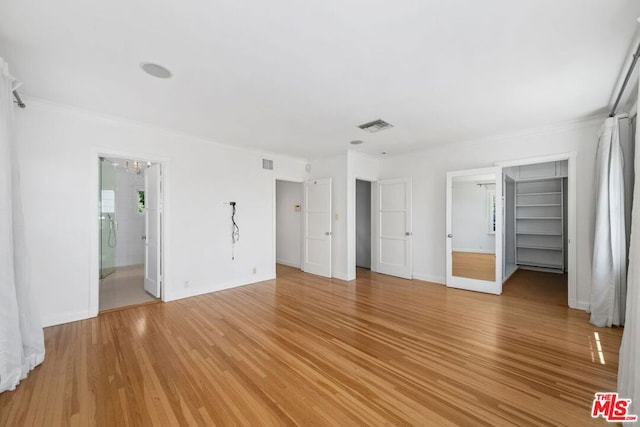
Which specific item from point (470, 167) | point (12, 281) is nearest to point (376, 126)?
point (470, 167)

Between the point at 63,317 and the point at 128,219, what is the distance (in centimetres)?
426

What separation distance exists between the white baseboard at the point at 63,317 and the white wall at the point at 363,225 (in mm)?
5521

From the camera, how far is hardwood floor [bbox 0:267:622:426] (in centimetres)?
184

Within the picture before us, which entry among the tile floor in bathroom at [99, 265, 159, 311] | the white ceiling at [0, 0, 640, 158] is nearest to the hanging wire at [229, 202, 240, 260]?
the tile floor in bathroom at [99, 265, 159, 311]

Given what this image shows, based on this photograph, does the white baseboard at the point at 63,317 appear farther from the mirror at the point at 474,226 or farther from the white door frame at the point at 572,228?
the white door frame at the point at 572,228

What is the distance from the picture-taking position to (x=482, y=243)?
486 centimetres

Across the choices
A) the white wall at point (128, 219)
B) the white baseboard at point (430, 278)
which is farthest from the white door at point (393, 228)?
the white wall at point (128, 219)

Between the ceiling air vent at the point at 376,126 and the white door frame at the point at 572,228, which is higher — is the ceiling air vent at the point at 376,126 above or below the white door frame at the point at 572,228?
above

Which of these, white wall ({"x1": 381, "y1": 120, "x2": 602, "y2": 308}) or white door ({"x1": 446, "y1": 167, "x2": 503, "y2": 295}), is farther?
white door ({"x1": 446, "y1": 167, "x2": 503, "y2": 295})

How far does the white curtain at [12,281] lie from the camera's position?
2.04 metres

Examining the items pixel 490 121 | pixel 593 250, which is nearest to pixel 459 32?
pixel 490 121

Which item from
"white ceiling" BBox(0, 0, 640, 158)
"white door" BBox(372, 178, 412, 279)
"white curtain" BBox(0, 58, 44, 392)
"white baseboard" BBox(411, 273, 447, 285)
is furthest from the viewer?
"white door" BBox(372, 178, 412, 279)

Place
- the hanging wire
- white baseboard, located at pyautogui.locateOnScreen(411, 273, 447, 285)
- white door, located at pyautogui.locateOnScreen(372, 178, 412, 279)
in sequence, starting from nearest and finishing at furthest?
the hanging wire, white baseboard, located at pyautogui.locateOnScreen(411, 273, 447, 285), white door, located at pyautogui.locateOnScreen(372, 178, 412, 279)

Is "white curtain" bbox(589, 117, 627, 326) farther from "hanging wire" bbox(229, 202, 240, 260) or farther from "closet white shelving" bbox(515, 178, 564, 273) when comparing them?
"hanging wire" bbox(229, 202, 240, 260)
